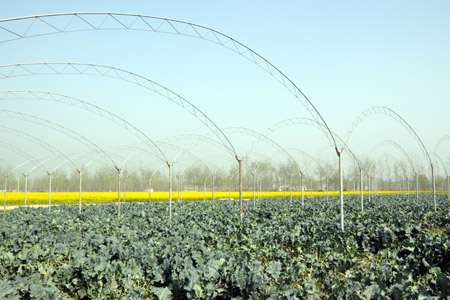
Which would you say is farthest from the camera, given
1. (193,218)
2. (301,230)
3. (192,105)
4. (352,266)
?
(193,218)

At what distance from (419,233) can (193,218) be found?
29.4 feet

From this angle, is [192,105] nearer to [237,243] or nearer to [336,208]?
[237,243]

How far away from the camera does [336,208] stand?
2095 cm

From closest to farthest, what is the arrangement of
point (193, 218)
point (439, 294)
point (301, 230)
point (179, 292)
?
point (439, 294), point (179, 292), point (301, 230), point (193, 218)

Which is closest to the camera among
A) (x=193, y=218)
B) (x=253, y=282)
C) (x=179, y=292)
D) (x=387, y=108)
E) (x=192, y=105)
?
(x=253, y=282)

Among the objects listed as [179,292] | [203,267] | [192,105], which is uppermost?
[192,105]

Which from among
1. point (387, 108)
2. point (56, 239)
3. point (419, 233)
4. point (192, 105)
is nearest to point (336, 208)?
point (387, 108)

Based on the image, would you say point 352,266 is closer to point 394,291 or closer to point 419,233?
point 394,291

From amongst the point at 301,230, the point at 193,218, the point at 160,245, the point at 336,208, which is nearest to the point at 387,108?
the point at 336,208

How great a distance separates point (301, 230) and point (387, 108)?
379 inches

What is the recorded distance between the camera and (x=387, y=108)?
18.2 metres

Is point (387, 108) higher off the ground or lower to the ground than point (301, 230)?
higher

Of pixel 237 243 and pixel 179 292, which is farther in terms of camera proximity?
pixel 237 243

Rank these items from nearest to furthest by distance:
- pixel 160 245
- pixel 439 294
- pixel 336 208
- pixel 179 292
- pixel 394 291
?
pixel 394 291, pixel 439 294, pixel 179 292, pixel 160 245, pixel 336 208
